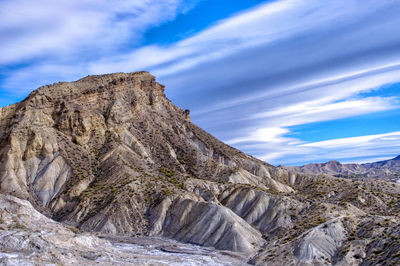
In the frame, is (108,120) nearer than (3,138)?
No

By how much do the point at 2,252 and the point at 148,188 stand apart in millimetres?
34469

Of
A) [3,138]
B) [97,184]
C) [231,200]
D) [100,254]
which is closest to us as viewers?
[100,254]

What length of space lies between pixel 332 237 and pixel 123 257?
23.0m

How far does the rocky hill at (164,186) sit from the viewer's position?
48156mm

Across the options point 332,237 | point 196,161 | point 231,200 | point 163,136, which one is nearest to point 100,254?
point 332,237

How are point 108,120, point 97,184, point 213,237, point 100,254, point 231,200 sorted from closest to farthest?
point 100,254, point 213,237, point 231,200, point 97,184, point 108,120

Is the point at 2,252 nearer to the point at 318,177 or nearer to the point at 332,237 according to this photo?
the point at 332,237

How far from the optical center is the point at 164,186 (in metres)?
70.4

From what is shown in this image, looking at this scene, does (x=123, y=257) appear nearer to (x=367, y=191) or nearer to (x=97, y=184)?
(x=97, y=184)

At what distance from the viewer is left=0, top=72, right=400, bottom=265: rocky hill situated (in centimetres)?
4816

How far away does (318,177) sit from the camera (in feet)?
290

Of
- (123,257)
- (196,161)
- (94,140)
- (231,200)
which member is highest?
(94,140)

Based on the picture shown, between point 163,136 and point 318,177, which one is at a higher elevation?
point 163,136

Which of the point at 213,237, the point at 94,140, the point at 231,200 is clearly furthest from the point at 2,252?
the point at 94,140
